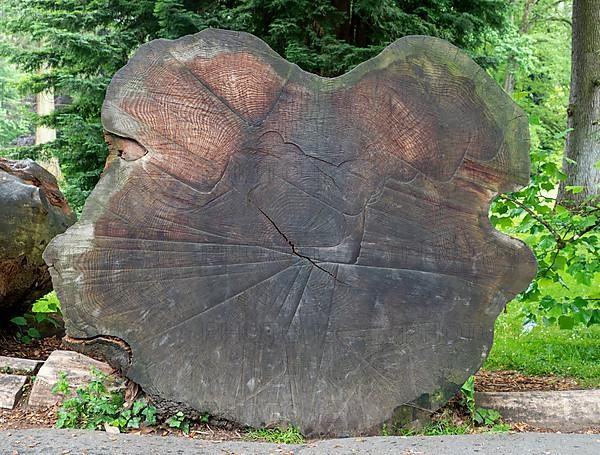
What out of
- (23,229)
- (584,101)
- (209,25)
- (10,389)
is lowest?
(10,389)

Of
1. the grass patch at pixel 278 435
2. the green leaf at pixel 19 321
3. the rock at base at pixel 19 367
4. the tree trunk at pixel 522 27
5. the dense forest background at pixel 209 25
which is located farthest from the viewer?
→ the tree trunk at pixel 522 27

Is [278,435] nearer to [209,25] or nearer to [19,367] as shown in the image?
[19,367]

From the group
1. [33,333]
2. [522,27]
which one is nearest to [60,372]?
[33,333]

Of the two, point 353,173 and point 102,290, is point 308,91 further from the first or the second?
point 102,290

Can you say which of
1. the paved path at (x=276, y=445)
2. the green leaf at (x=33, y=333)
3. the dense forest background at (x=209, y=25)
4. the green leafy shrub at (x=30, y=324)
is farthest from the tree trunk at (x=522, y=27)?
the paved path at (x=276, y=445)

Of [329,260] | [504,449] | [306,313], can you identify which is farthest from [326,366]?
[504,449]

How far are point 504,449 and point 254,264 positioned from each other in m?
1.42

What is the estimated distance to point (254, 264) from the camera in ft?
11.1

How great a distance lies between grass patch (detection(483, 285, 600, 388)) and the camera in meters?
4.86

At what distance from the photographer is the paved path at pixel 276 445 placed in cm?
305

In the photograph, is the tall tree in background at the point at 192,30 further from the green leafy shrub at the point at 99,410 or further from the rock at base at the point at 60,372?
the green leafy shrub at the point at 99,410

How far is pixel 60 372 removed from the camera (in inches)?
146

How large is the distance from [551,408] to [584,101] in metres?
7.05

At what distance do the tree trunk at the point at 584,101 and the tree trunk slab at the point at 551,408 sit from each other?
6217 mm
